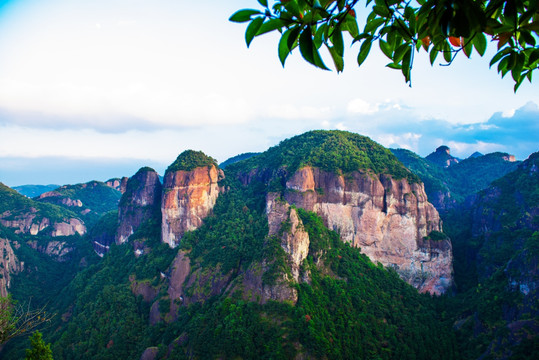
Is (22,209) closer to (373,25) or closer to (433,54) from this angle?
(373,25)

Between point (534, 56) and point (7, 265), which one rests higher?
point (534, 56)

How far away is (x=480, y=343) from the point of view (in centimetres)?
2420

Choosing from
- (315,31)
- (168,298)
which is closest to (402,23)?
(315,31)

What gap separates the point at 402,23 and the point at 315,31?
0.51 m

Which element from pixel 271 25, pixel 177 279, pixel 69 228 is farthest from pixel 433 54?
pixel 69 228

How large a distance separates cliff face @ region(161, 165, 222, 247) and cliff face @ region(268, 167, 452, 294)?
11.1m

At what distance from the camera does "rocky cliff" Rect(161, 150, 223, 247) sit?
3881cm

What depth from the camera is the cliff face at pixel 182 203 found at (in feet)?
127

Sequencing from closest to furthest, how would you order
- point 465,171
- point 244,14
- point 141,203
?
point 244,14
point 141,203
point 465,171

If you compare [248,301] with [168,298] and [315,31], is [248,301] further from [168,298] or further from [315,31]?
[315,31]

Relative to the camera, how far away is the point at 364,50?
1761 mm

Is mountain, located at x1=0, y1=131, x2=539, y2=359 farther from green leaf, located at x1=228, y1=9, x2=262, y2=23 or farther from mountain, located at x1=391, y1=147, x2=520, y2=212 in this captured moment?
green leaf, located at x1=228, y1=9, x2=262, y2=23

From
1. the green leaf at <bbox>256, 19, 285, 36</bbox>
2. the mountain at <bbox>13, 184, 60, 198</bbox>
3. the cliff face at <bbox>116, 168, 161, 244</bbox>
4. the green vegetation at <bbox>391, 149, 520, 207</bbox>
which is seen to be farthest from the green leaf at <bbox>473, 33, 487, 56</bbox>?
the mountain at <bbox>13, 184, 60, 198</bbox>

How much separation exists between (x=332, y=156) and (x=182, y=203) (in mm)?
19239
